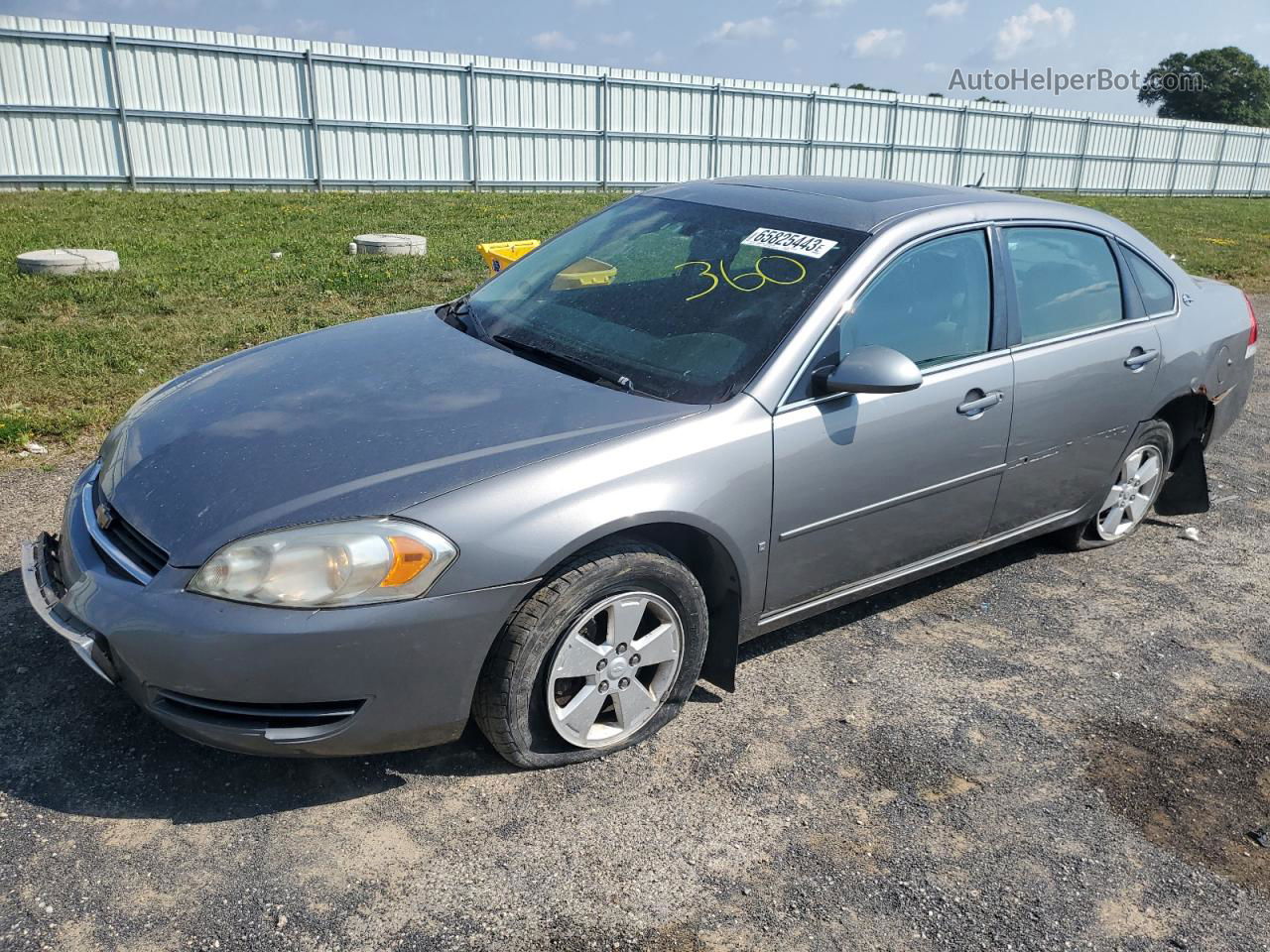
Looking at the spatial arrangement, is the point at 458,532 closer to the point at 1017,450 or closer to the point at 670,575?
the point at 670,575

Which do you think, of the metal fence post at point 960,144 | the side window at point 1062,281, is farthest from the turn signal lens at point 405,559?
the metal fence post at point 960,144

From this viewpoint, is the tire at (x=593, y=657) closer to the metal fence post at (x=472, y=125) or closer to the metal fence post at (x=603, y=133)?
the metal fence post at (x=472, y=125)

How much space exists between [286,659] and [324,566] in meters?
0.25

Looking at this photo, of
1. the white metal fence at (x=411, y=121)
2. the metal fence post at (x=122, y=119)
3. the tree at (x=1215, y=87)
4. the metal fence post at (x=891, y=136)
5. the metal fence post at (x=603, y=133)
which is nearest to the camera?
the white metal fence at (x=411, y=121)

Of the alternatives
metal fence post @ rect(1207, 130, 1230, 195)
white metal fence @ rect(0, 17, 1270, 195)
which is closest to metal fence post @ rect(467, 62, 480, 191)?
white metal fence @ rect(0, 17, 1270, 195)

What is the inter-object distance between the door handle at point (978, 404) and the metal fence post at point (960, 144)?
23724 millimetres

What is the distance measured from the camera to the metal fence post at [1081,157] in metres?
27.8

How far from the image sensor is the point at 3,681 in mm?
3316

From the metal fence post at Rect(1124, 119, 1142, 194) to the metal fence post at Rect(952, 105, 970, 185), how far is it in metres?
6.77

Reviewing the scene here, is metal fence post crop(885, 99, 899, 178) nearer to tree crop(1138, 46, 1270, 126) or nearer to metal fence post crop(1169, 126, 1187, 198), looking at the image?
metal fence post crop(1169, 126, 1187, 198)

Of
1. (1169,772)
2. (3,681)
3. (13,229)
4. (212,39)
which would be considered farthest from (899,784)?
(212,39)

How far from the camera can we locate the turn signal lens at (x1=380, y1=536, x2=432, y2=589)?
8.48 feet

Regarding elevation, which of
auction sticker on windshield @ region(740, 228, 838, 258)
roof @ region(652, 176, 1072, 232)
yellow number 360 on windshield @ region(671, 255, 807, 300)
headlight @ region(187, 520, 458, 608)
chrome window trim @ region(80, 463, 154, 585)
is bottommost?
chrome window trim @ region(80, 463, 154, 585)

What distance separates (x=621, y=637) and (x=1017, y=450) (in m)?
1.89
